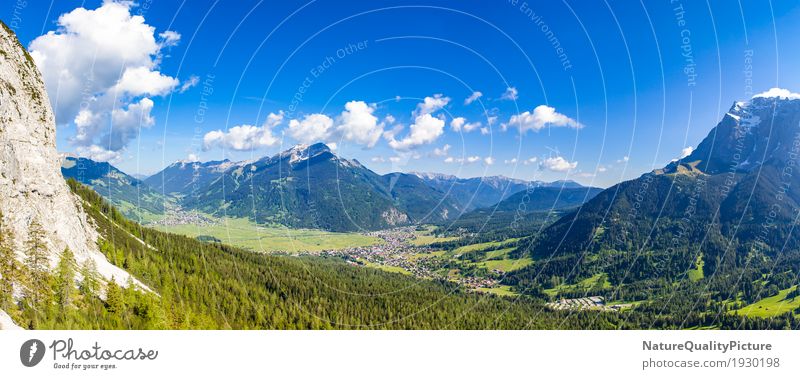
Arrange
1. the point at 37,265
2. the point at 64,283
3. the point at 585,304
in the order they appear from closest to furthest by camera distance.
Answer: the point at 64,283 < the point at 37,265 < the point at 585,304

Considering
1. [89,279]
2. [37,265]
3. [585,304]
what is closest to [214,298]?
[89,279]

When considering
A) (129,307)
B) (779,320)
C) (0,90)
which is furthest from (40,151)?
(779,320)

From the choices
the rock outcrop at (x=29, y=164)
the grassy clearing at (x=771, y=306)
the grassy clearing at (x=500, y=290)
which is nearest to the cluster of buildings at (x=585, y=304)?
the grassy clearing at (x=500, y=290)

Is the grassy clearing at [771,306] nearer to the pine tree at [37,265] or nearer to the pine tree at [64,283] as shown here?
the pine tree at [64,283]

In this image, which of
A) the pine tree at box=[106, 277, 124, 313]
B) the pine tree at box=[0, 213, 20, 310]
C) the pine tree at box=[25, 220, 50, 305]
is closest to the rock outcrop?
the pine tree at box=[25, 220, 50, 305]

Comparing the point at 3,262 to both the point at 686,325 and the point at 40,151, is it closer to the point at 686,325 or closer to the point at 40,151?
the point at 40,151

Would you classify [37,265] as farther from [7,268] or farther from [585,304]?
[585,304]
